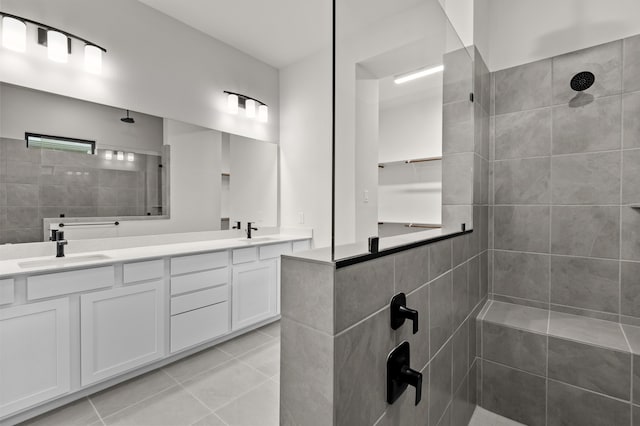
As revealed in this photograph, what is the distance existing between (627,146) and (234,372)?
287 centimetres

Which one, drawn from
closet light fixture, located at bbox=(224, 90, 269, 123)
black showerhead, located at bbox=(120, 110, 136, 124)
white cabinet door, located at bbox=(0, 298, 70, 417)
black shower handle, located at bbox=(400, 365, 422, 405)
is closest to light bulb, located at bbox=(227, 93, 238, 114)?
closet light fixture, located at bbox=(224, 90, 269, 123)

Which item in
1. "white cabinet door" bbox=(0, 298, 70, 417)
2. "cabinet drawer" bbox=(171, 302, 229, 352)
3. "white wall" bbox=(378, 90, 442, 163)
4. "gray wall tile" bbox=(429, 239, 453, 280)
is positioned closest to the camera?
"gray wall tile" bbox=(429, 239, 453, 280)

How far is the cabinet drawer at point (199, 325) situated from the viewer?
2146 millimetres

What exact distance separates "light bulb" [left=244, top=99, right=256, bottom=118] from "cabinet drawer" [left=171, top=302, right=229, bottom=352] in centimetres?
214

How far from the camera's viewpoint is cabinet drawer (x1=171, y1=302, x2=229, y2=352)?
2.15 metres

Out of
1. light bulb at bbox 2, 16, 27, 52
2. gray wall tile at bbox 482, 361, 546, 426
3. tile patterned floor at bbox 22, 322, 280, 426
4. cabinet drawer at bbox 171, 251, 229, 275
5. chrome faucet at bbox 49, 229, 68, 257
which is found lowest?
tile patterned floor at bbox 22, 322, 280, 426

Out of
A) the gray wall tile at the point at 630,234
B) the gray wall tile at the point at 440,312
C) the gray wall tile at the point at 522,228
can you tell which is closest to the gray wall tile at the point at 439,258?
the gray wall tile at the point at 440,312

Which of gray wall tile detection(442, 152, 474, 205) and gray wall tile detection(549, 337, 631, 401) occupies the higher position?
gray wall tile detection(442, 152, 474, 205)

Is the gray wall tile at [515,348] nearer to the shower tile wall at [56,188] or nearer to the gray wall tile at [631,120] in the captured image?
the gray wall tile at [631,120]

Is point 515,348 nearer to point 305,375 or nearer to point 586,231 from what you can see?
point 586,231

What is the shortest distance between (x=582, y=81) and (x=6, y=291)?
340 cm

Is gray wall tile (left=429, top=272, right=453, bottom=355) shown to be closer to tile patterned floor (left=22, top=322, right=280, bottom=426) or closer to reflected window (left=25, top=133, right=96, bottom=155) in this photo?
tile patterned floor (left=22, top=322, right=280, bottom=426)

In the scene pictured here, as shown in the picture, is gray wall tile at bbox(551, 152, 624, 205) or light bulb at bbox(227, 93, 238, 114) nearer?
gray wall tile at bbox(551, 152, 624, 205)

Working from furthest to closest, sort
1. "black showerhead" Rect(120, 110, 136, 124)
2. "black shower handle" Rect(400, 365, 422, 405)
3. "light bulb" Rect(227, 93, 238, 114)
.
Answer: "light bulb" Rect(227, 93, 238, 114), "black showerhead" Rect(120, 110, 136, 124), "black shower handle" Rect(400, 365, 422, 405)
